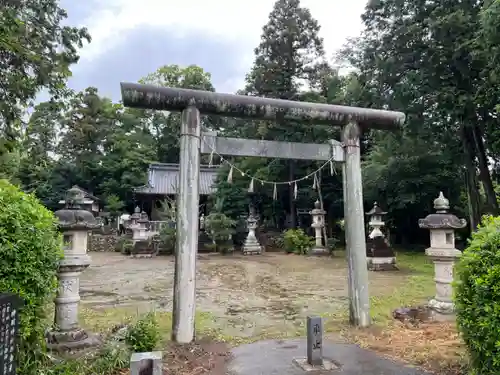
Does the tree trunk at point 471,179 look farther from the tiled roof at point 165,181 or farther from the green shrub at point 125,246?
the tiled roof at point 165,181

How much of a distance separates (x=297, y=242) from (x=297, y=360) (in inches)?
586

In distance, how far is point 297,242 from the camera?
19219mm

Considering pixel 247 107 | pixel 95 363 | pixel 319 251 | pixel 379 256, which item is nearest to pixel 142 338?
pixel 95 363

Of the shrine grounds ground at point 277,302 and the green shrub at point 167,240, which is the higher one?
the green shrub at point 167,240

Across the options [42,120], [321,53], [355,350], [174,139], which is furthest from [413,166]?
[42,120]

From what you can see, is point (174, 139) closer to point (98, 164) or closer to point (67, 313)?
point (98, 164)

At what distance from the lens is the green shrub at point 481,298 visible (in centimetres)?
299

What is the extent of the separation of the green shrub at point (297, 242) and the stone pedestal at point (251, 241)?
159 cm

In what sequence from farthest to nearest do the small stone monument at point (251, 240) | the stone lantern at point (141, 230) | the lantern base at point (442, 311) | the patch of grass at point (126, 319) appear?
the stone lantern at point (141, 230)
the small stone monument at point (251, 240)
the lantern base at point (442, 311)
the patch of grass at point (126, 319)

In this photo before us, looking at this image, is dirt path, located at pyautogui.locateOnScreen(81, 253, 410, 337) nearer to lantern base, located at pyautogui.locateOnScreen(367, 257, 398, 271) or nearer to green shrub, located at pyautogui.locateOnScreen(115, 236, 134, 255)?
lantern base, located at pyautogui.locateOnScreen(367, 257, 398, 271)

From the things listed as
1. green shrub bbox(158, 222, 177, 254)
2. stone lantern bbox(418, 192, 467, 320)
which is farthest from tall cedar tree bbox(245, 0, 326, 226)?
stone lantern bbox(418, 192, 467, 320)

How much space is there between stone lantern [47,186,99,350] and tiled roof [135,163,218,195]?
2234 cm

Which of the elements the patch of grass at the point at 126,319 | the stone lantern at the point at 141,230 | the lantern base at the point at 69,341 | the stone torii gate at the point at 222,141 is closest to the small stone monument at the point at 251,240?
the stone lantern at the point at 141,230

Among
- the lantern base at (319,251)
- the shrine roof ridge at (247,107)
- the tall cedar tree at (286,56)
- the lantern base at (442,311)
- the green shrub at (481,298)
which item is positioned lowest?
the lantern base at (442,311)
